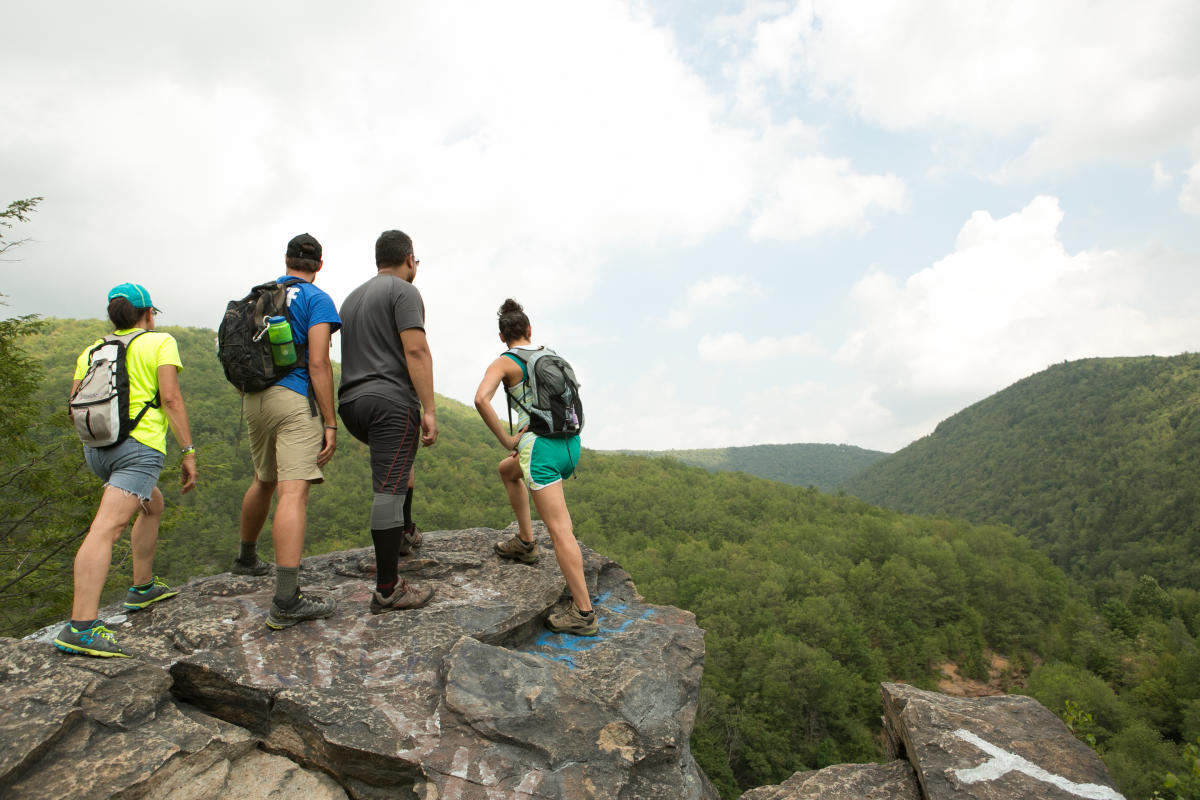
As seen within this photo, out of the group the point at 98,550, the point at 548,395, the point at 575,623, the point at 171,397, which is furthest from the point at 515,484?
the point at 98,550

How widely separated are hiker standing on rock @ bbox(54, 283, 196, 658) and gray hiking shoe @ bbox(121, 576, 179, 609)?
42 centimetres

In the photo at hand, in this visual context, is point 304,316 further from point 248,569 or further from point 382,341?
point 248,569

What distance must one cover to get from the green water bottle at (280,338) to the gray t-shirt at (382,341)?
0.37 metres

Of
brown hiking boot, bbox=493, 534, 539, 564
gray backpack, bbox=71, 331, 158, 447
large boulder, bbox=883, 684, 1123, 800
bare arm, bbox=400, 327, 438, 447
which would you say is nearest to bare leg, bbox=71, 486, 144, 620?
gray backpack, bbox=71, 331, 158, 447

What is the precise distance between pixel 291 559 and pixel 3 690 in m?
1.40

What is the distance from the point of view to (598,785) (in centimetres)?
340

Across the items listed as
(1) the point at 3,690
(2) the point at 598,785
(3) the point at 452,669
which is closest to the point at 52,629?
(1) the point at 3,690

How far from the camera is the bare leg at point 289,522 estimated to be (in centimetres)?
373

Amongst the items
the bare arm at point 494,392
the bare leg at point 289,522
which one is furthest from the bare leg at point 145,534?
the bare arm at point 494,392

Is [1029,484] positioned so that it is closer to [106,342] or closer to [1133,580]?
[1133,580]

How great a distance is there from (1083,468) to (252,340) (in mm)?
151062

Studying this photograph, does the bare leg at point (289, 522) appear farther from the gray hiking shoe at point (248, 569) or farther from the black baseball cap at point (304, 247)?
the black baseball cap at point (304, 247)

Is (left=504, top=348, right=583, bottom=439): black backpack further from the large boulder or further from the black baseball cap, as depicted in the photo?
the large boulder

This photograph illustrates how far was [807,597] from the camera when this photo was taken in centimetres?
5819
